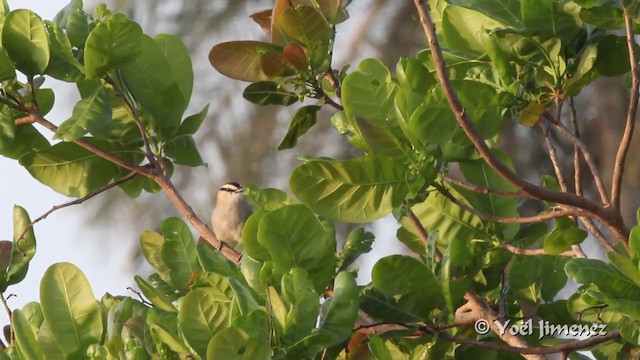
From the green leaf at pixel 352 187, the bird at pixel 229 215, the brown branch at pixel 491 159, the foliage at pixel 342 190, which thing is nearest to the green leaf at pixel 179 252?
the foliage at pixel 342 190

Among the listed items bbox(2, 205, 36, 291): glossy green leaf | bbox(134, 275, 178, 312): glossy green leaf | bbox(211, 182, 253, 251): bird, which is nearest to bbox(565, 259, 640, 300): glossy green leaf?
bbox(134, 275, 178, 312): glossy green leaf

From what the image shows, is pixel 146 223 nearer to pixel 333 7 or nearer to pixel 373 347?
pixel 333 7

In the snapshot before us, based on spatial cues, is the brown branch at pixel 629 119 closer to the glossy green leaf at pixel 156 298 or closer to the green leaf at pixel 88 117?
the glossy green leaf at pixel 156 298

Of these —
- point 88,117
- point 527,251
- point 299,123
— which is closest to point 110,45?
point 88,117

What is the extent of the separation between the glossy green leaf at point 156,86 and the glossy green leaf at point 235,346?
629 mm

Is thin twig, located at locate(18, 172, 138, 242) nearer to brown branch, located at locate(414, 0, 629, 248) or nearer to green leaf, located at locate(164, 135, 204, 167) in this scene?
green leaf, located at locate(164, 135, 204, 167)

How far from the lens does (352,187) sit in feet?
4.86

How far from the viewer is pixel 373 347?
138 cm

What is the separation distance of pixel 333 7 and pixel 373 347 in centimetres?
67

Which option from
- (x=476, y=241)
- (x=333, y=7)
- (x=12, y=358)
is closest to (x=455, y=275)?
(x=476, y=241)

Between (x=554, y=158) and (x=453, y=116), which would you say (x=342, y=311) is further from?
(x=554, y=158)

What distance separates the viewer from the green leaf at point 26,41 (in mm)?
1722

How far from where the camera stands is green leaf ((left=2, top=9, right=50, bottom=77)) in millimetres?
1722

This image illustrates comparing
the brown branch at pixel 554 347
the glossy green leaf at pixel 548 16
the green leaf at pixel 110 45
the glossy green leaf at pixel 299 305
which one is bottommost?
the brown branch at pixel 554 347
